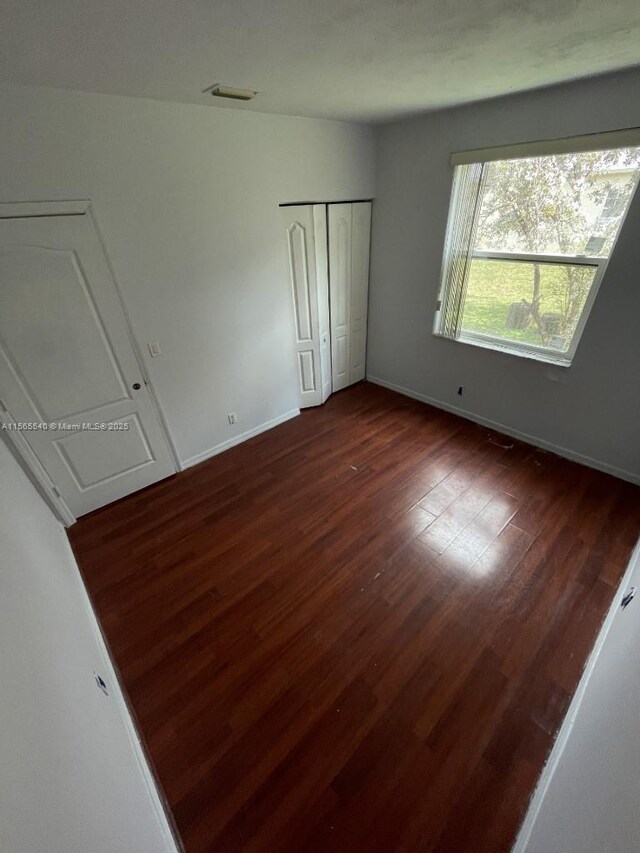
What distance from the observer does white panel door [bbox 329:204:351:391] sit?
3.47 metres

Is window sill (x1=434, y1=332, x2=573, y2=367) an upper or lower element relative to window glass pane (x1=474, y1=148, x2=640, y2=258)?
lower

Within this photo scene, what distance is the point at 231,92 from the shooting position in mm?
1987

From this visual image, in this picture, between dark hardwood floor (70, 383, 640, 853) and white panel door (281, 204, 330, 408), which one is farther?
white panel door (281, 204, 330, 408)

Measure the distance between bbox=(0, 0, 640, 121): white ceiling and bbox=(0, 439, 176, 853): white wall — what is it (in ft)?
5.89

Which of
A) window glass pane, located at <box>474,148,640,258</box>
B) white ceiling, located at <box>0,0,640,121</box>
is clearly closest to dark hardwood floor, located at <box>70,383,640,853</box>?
window glass pane, located at <box>474,148,640,258</box>

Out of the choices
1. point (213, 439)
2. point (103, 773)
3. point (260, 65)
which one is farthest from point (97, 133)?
point (103, 773)

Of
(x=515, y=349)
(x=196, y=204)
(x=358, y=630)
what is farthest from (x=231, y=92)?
(x=358, y=630)

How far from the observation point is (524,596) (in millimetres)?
2047

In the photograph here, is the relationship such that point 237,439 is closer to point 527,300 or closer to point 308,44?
point 308,44

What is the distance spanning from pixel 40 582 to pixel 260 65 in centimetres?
249

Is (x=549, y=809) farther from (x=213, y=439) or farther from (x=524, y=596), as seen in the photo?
(x=213, y=439)

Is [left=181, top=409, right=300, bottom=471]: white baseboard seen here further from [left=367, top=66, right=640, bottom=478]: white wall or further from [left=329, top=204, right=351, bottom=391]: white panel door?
[left=367, top=66, right=640, bottom=478]: white wall

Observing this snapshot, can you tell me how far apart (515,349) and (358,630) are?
274cm

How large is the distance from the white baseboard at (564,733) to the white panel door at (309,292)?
2.98 metres
